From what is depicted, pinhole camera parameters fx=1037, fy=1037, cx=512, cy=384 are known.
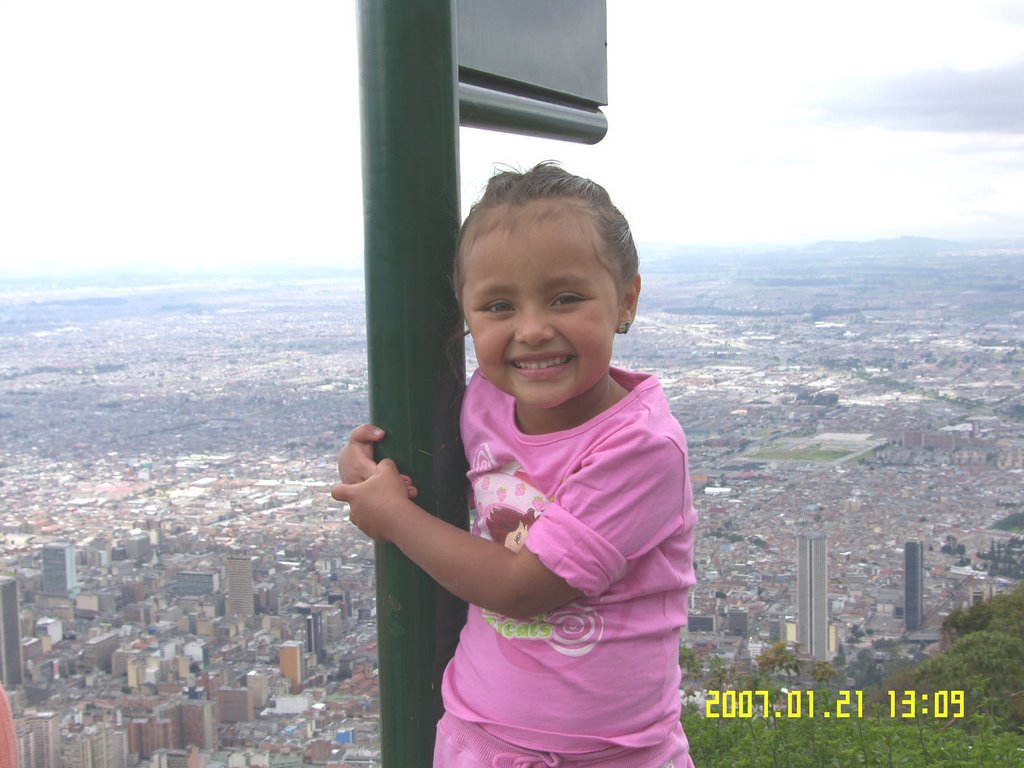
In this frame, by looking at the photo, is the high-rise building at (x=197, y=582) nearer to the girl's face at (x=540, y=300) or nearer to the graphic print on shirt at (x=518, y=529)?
the graphic print on shirt at (x=518, y=529)

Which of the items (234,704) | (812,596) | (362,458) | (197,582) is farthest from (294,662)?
(812,596)

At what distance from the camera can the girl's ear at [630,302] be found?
1645mm

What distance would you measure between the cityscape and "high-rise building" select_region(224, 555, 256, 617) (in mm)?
12

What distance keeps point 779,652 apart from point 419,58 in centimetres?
334

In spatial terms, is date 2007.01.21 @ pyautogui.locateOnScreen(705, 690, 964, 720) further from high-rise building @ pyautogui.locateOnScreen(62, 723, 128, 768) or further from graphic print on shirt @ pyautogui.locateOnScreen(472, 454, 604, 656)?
graphic print on shirt @ pyautogui.locateOnScreen(472, 454, 604, 656)

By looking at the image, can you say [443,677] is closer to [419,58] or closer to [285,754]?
[419,58]

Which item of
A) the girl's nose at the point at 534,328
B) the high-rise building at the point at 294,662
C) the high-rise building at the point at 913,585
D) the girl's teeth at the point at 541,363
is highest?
the girl's nose at the point at 534,328

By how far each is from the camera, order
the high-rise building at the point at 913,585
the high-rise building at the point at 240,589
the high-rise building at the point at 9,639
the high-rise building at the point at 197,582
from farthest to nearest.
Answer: the high-rise building at the point at 913,585 → the high-rise building at the point at 197,582 → the high-rise building at the point at 240,589 → the high-rise building at the point at 9,639

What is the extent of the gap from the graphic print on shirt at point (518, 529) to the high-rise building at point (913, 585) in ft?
18.9

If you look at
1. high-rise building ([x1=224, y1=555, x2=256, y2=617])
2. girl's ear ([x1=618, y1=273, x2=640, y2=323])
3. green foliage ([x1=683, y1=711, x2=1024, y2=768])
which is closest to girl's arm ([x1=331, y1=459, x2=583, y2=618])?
girl's ear ([x1=618, y1=273, x2=640, y2=323])

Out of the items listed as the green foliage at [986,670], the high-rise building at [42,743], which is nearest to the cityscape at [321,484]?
the high-rise building at [42,743]

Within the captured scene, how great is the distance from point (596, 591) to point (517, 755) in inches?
10.8

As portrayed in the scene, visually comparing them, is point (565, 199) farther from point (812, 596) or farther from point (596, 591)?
point (812, 596)

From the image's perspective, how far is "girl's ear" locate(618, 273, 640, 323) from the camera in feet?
5.40
